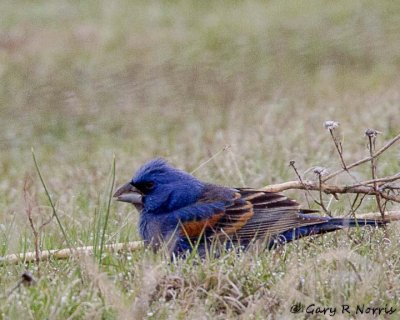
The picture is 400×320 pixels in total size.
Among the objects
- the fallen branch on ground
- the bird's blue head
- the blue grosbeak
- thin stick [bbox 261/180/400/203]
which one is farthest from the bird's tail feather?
the fallen branch on ground

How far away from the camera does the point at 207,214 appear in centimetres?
546

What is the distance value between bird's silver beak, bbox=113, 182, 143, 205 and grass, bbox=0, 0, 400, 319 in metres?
0.09

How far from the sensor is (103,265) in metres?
4.82

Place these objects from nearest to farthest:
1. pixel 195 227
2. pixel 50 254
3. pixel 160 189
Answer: pixel 50 254
pixel 195 227
pixel 160 189

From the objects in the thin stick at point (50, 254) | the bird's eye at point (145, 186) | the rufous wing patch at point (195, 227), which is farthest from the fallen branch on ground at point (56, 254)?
the bird's eye at point (145, 186)

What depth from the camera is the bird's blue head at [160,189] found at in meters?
5.55

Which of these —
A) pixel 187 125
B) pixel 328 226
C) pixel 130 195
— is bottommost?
pixel 187 125

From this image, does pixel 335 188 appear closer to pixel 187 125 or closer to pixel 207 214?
pixel 207 214

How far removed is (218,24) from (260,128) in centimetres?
768

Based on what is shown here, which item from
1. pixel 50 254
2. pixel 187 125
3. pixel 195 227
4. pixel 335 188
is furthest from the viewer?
pixel 187 125

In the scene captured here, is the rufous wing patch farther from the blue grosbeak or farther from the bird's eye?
the bird's eye

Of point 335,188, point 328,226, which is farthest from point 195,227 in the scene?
point 335,188

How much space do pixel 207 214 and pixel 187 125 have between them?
6262 mm

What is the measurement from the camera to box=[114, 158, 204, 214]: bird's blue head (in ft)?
18.2
